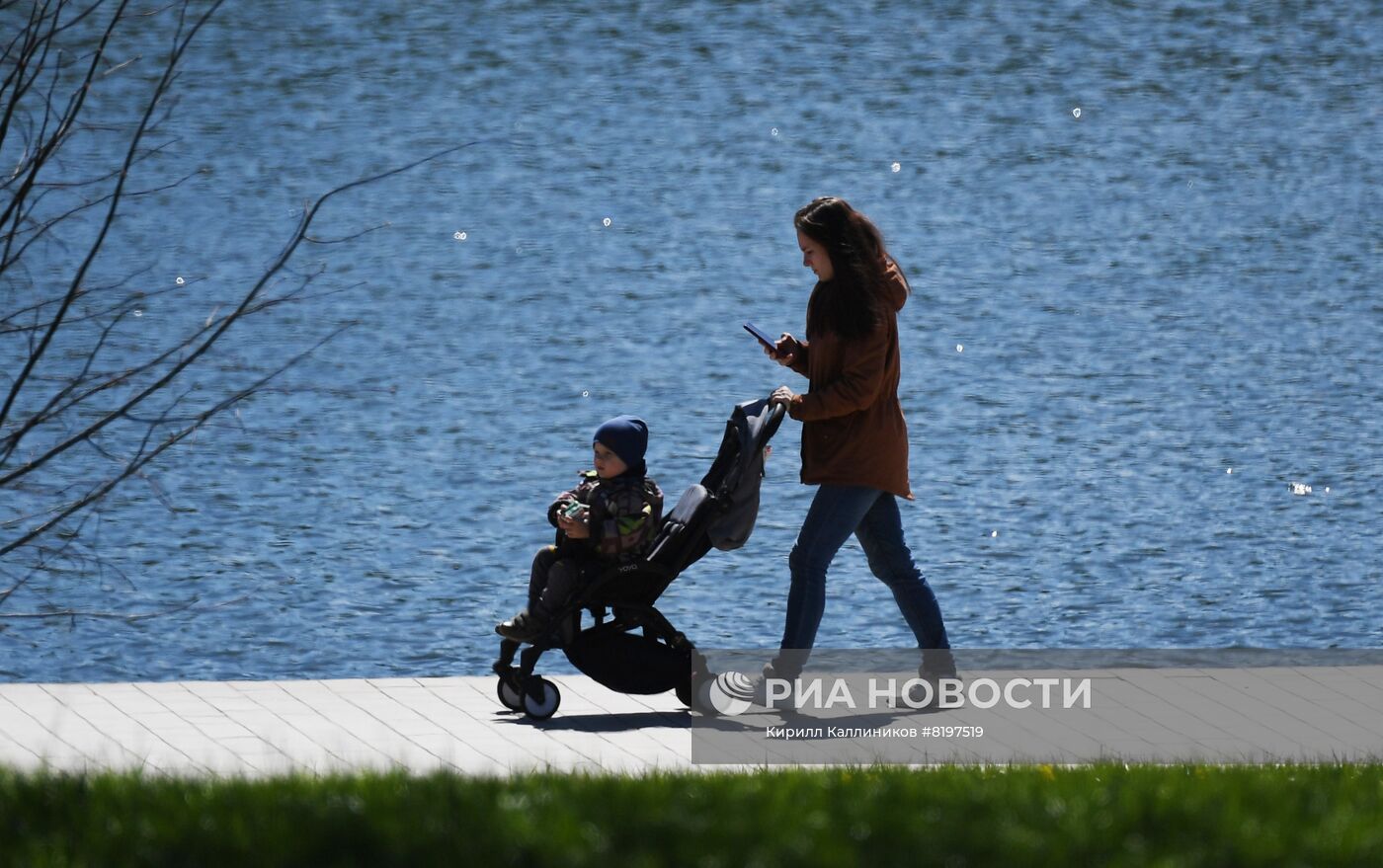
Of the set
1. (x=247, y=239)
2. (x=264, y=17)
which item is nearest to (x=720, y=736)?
(x=247, y=239)

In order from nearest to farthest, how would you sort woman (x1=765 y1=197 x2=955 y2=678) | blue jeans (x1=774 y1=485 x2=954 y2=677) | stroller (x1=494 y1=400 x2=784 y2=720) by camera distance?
stroller (x1=494 y1=400 x2=784 y2=720), woman (x1=765 y1=197 x2=955 y2=678), blue jeans (x1=774 y1=485 x2=954 y2=677)

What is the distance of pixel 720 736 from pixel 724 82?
2343 cm

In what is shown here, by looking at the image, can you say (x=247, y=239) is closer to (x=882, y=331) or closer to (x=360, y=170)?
(x=360, y=170)

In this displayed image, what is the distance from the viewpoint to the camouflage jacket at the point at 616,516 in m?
6.80

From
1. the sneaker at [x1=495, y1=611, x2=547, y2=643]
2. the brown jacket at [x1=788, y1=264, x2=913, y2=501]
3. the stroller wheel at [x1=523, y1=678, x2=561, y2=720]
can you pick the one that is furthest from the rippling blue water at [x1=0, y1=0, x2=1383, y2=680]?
the brown jacket at [x1=788, y1=264, x2=913, y2=501]

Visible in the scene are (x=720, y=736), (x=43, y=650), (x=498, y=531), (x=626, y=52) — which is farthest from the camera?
(x=626, y=52)

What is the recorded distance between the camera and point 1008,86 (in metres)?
28.9

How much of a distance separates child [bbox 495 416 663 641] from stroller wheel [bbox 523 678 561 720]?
0.63ft

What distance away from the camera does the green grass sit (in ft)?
15.5

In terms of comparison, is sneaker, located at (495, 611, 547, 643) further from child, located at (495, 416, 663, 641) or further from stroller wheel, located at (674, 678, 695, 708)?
stroller wheel, located at (674, 678, 695, 708)

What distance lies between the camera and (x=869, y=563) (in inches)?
285

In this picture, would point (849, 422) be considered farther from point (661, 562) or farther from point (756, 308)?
point (756, 308)

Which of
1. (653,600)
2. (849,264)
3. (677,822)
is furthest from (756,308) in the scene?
(677,822)

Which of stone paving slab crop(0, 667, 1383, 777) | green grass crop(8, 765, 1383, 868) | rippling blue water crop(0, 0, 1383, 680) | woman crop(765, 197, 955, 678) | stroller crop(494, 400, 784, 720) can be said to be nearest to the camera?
green grass crop(8, 765, 1383, 868)
